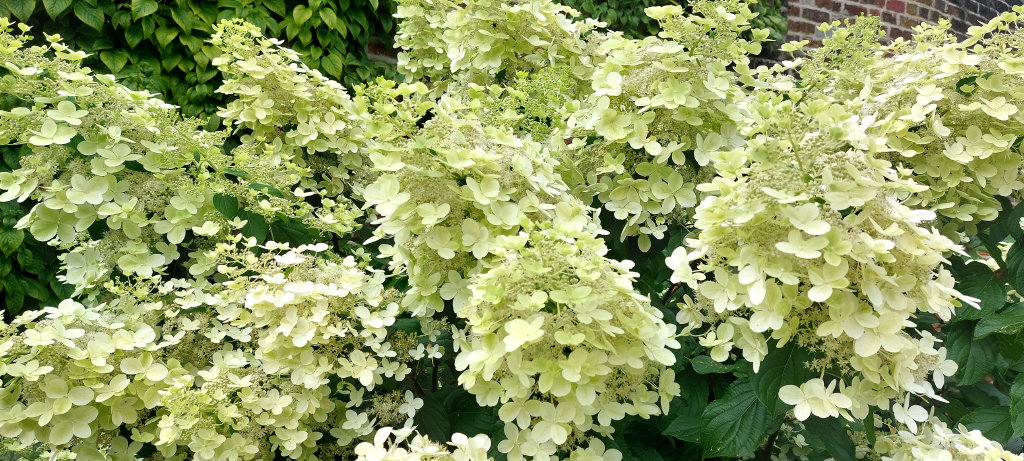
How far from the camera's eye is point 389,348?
5.40 feet

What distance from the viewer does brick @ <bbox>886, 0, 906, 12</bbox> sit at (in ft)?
16.5

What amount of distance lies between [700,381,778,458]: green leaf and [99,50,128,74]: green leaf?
2.61m

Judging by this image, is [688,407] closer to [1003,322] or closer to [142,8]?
[1003,322]

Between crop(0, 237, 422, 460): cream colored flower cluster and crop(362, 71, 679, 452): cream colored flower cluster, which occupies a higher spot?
crop(362, 71, 679, 452): cream colored flower cluster

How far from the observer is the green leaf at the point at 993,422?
1650 millimetres

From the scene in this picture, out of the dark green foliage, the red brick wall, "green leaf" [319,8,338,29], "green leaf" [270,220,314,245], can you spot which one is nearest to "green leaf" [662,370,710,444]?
"green leaf" [270,220,314,245]

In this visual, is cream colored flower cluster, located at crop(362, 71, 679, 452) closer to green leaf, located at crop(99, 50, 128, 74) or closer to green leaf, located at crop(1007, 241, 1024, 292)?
green leaf, located at crop(1007, 241, 1024, 292)

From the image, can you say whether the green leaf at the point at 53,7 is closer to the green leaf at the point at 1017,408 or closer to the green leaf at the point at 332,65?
the green leaf at the point at 332,65

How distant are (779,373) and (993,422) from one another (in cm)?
71

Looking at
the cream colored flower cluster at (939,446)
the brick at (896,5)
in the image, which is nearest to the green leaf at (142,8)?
the cream colored flower cluster at (939,446)

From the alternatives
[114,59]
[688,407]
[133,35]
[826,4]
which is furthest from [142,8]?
[826,4]

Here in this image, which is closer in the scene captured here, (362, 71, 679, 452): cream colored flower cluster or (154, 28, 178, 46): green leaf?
(362, 71, 679, 452): cream colored flower cluster

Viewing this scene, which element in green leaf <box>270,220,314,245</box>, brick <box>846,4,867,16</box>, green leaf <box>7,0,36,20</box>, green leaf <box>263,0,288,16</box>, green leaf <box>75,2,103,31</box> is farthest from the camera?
brick <box>846,4,867,16</box>

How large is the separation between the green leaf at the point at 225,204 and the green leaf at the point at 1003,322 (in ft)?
5.76
